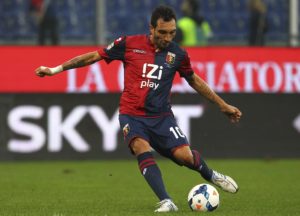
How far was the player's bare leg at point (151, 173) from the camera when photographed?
27.0 feet

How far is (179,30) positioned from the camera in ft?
55.8

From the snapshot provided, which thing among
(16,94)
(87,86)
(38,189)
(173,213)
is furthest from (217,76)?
(173,213)

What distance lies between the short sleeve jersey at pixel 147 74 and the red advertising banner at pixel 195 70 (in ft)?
22.6

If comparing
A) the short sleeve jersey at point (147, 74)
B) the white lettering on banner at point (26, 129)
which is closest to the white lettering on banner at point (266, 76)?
the white lettering on banner at point (26, 129)

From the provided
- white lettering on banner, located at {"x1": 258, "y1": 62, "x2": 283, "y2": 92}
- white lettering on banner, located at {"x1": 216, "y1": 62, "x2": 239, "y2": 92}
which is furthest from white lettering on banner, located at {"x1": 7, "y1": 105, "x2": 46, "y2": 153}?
white lettering on banner, located at {"x1": 258, "y1": 62, "x2": 283, "y2": 92}

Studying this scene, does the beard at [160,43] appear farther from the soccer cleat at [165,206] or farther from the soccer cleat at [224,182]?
the soccer cleat at [165,206]

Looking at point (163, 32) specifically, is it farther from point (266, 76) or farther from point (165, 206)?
point (266, 76)

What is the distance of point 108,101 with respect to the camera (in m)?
15.6

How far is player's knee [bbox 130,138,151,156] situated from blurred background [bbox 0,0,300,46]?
8.48 meters

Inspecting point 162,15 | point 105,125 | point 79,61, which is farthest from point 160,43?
point 105,125

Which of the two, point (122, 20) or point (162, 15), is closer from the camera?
point (162, 15)

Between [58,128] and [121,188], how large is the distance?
4309mm

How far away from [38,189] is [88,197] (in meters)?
1.19


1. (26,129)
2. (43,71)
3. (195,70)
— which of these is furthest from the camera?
(195,70)
